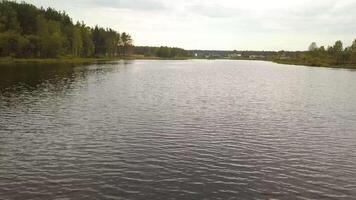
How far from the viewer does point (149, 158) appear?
34.3 meters

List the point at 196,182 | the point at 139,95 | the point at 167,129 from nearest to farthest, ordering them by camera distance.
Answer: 1. the point at 196,182
2. the point at 167,129
3. the point at 139,95

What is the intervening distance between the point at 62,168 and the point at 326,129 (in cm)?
3419

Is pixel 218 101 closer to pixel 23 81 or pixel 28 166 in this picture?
pixel 28 166

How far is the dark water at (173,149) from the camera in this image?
2734cm

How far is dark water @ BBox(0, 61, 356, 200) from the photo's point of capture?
2734 centimetres

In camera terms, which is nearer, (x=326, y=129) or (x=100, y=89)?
(x=326, y=129)

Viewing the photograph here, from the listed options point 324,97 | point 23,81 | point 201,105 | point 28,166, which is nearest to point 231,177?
point 28,166

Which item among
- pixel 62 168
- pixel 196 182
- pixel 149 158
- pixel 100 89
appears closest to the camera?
pixel 196 182

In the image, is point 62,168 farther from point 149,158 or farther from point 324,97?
point 324,97

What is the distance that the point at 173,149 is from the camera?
1480 inches

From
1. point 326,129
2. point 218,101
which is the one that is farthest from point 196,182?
point 218,101

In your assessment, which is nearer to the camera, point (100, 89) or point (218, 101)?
point (218, 101)

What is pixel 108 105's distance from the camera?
207 ft

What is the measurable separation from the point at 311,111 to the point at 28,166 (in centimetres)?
4732
